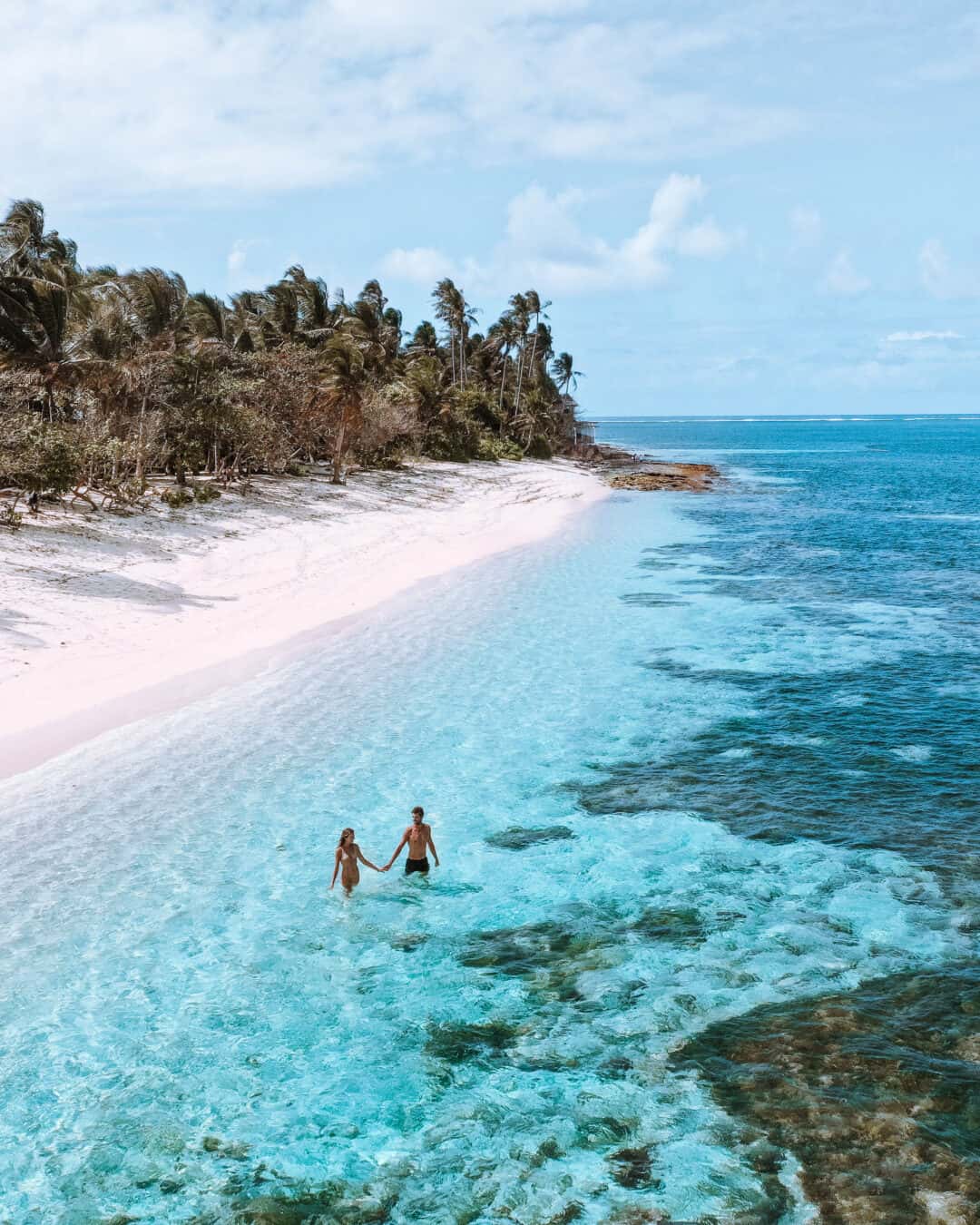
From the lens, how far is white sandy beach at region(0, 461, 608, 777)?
A: 61.9 ft

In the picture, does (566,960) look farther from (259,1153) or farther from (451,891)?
(259,1153)

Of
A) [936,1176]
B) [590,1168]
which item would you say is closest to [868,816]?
[936,1176]

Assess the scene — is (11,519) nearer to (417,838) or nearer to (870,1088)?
(417,838)

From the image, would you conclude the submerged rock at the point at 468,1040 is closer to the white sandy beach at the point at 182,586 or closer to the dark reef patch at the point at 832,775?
the dark reef patch at the point at 832,775

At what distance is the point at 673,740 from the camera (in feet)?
61.5

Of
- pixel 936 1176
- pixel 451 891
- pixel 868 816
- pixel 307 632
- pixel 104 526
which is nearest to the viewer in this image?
pixel 936 1176

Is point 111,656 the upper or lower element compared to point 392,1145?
upper

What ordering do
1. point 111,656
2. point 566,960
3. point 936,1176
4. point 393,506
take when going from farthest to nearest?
point 393,506 → point 111,656 → point 566,960 → point 936,1176

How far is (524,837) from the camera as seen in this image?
47.9 ft

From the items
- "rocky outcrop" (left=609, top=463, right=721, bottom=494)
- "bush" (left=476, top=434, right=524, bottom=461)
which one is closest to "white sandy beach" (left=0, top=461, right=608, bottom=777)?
"rocky outcrop" (left=609, top=463, right=721, bottom=494)

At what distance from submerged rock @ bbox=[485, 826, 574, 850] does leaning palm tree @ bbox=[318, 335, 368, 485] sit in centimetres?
3663

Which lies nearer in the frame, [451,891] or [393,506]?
[451,891]

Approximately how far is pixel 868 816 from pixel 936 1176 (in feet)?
25.1

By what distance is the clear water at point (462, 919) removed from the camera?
27.1ft
